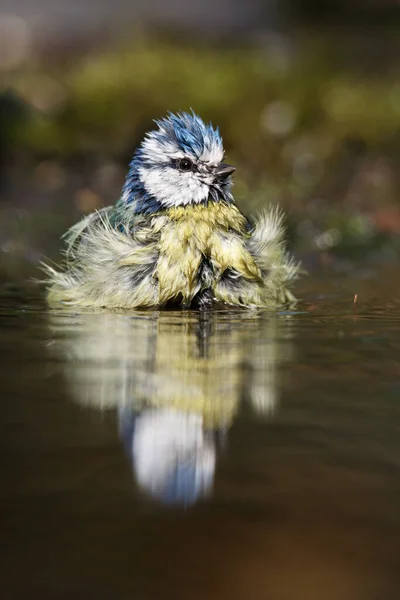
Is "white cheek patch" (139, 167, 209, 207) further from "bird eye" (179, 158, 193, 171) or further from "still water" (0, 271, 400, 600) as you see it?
"still water" (0, 271, 400, 600)

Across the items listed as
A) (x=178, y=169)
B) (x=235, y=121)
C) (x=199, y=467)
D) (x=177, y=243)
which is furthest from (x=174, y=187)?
(x=235, y=121)

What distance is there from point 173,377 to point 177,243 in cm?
149

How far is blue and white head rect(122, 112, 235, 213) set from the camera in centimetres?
468

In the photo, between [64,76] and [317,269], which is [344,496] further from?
[64,76]

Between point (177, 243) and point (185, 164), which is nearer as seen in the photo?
point (177, 243)

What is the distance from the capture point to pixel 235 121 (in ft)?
32.4

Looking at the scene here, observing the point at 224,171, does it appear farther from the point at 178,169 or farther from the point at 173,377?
the point at 173,377

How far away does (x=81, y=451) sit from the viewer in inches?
85.9

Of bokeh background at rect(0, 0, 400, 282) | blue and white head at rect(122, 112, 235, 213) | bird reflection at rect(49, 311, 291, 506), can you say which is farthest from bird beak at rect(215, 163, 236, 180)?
bokeh background at rect(0, 0, 400, 282)

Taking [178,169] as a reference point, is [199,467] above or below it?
below

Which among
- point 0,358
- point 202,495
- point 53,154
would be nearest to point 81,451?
point 202,495

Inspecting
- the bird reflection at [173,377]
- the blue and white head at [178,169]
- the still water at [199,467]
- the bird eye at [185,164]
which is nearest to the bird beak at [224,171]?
the blue and white head at [178,169]

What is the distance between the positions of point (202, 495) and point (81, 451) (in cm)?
39

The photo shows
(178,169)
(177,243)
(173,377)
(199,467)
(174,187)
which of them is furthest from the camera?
(178,169)
